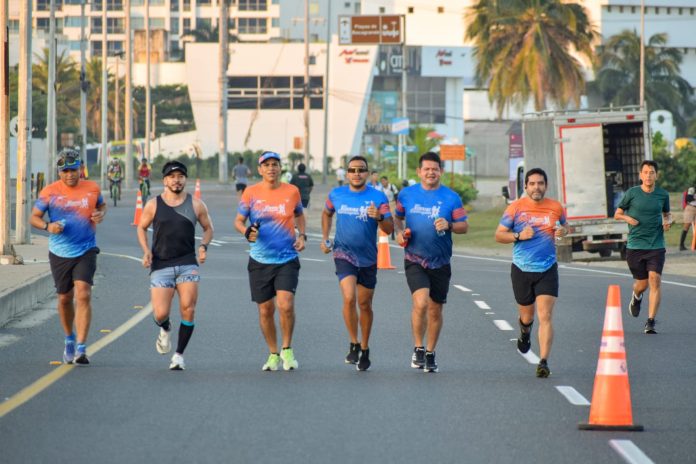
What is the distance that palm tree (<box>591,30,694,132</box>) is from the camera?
384 feet

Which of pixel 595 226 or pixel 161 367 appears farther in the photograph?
pixel 595 226

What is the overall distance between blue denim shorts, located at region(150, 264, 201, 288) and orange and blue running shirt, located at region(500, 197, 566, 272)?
9.01 ft

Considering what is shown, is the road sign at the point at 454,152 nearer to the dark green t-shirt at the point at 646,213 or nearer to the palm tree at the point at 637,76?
the dark green t-shirt at the point at 646,213

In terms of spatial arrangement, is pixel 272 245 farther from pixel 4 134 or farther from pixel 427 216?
pixel 4 134

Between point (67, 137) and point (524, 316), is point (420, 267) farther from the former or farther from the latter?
point (67, 137)

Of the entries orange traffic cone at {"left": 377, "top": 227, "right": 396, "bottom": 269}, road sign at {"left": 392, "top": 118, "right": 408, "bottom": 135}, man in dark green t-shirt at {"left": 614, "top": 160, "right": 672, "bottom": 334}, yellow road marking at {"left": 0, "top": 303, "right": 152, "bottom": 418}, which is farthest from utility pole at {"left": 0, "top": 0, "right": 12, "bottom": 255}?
road sign at {"left": 392, "top": 118, "right": 408, "bottom": 135}

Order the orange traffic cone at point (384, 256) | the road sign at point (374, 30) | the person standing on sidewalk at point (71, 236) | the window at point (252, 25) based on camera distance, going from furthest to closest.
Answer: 1. the window at point (252, 25)
2. the road sign at point (374, 30)
3. the orange traffic cone at point (384, 256)
4. the person standing on sidewalk at point (71, 236)

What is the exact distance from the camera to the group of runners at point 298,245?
12.1 m

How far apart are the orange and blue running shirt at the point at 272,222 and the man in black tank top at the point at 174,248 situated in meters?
0.41

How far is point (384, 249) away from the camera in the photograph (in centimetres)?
2719

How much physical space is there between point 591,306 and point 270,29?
144373 mm

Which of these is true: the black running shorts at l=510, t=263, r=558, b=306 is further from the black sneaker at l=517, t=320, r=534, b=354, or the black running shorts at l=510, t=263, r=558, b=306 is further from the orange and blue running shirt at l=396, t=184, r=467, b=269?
the orange and blue running shirt at l=396, t=184, r=467, b=269

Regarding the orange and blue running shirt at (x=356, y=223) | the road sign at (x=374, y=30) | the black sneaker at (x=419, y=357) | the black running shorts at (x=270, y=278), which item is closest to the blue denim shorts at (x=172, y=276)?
the black running shorts at (x=270, y=278)

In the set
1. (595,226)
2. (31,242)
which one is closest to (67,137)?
(31,242)
